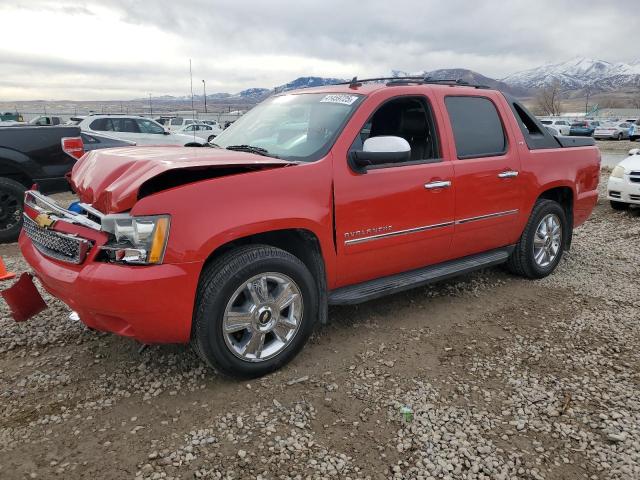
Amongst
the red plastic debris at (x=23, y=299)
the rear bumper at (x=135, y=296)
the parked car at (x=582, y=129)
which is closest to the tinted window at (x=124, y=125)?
→ the red plastic debris at (x=23, y=299)

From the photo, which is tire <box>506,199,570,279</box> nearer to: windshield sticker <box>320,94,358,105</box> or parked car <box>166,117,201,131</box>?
windshield sticker <box>320,94,358,105</box>

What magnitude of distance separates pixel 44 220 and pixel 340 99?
218cm

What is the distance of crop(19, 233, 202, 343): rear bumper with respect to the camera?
8.54 ft

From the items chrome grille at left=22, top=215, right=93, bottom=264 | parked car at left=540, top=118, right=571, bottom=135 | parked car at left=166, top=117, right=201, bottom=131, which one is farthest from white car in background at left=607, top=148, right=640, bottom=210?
parked car at left=540, top=118, right=571, bottom=135

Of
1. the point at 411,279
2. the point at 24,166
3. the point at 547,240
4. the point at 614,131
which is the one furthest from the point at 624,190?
the point at 614,131

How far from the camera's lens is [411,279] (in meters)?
3.84

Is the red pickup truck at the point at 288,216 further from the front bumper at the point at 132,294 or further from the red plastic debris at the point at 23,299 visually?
the red plastic debris at the point at 23,299

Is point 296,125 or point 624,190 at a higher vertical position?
point 296,125

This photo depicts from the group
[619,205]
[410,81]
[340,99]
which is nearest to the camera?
[340,99]

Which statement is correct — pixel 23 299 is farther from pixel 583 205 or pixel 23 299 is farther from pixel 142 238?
pixel 583 205

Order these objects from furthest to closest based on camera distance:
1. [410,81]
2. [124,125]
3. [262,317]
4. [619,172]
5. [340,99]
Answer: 1. [124,125]
2. [619,172]
3. [410,81]
4. [340,99]
5. [262,317]

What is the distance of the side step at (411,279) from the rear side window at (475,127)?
0.92 meters

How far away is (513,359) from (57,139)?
616 centimetres

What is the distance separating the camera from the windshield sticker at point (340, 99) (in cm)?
362
